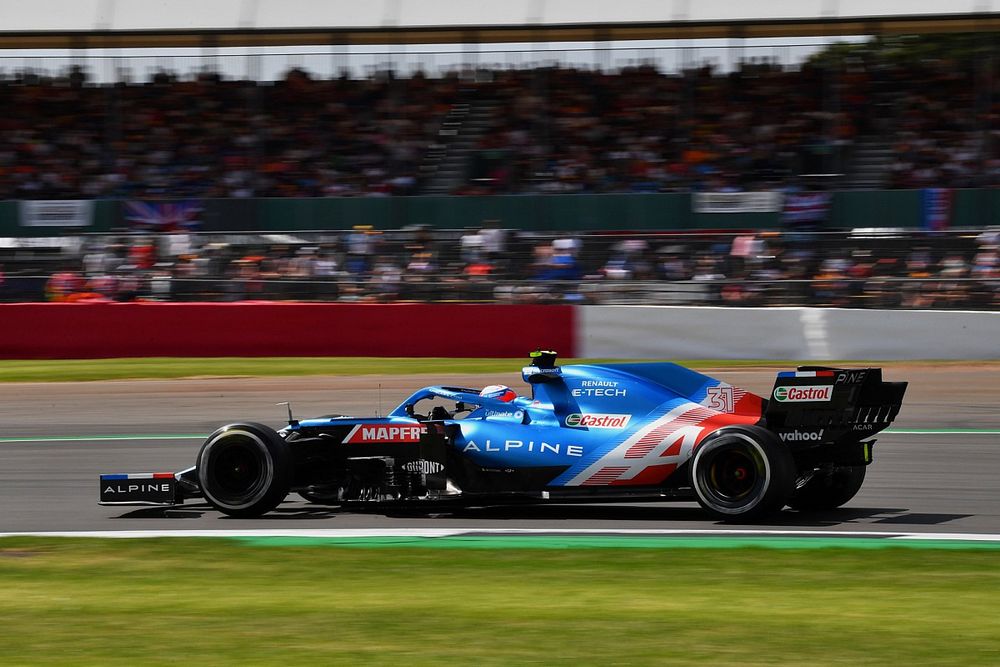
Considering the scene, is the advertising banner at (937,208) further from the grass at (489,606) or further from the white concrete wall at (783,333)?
the grass at (489,606)

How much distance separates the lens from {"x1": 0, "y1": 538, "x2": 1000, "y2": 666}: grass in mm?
5180

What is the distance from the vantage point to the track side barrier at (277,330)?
1988 centimetres

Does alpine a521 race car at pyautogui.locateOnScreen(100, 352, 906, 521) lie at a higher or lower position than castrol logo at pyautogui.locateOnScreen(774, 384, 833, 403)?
lower

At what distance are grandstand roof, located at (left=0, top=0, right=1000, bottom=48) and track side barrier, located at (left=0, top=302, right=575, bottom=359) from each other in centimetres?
737

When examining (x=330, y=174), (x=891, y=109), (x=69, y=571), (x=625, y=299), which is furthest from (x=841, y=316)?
(x=69, y=571)

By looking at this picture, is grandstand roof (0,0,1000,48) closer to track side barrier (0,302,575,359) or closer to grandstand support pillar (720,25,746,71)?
grandstand support pillar (720,25,746,71)

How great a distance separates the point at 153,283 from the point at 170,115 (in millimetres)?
6778

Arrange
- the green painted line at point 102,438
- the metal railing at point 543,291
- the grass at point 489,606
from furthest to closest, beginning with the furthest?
the metal railing at point 543,291 → the green painted line at point 102,438 → the grass at point 489,606

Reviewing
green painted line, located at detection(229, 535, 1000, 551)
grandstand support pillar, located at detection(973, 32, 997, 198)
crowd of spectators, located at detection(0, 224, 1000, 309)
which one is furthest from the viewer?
grandstand support pillar, located at detection(973, 32, 997, 198)

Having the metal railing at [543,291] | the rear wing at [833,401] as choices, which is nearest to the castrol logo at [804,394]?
the rear wing at [833,401]

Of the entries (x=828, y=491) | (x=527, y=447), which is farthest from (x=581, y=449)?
(x=828, y=491)

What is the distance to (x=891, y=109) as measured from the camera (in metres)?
23.7

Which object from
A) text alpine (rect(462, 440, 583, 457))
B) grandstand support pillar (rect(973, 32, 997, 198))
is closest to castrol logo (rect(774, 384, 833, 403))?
text alpine (rect(462, 440, 583, 457))

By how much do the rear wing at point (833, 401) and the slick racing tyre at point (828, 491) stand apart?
2.36ft
